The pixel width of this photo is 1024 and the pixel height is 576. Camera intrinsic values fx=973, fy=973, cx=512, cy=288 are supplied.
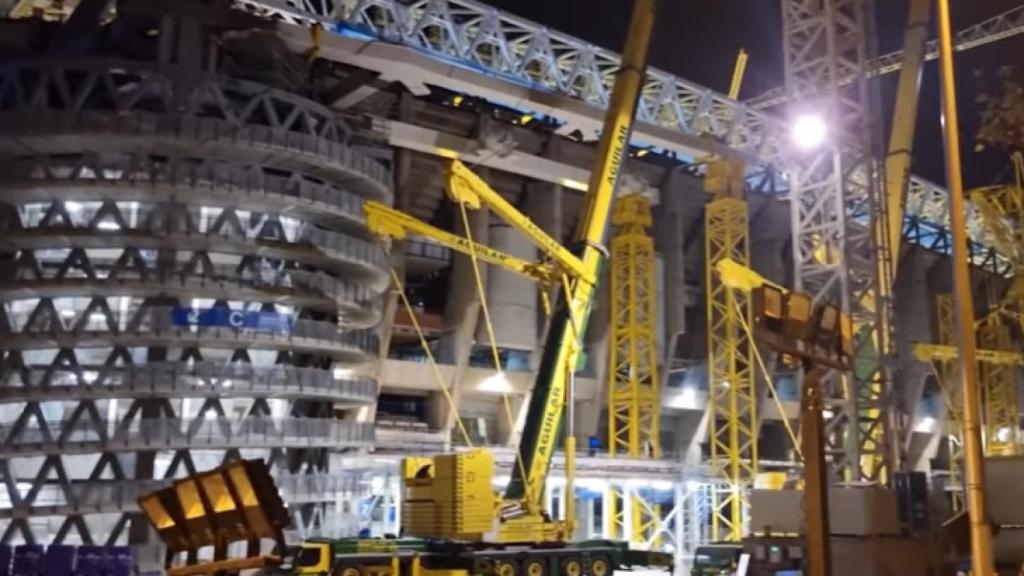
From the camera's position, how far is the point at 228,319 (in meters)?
38.7

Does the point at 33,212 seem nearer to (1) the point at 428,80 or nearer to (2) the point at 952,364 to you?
(1) the point at 428,80

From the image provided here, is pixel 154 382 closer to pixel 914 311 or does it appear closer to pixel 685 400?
A: pixel 685 400

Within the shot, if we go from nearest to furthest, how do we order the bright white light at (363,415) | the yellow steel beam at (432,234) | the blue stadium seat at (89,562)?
the blue stadium seat at (89,562)
the yellow steel beam at (432,234)
the bright white light at (363,415)

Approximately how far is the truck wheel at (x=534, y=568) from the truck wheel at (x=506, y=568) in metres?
0.29

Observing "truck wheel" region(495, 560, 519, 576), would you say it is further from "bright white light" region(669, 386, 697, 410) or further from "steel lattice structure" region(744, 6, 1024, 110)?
"steel lattice structure" region(744, 6, 1024, 110)

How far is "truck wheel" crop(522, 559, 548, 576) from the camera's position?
81.8ft

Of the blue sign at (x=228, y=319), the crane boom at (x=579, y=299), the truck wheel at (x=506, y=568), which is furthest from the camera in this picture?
the blue sign at (x=228, y=319)

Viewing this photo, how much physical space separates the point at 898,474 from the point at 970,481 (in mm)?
10566

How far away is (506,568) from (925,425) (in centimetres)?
7321

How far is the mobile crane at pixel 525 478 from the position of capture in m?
23.7

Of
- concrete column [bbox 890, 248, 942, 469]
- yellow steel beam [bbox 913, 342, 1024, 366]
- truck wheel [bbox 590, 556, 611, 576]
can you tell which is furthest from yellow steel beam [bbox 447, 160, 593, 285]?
concrete column [bbox 890, 248, 942, 469]

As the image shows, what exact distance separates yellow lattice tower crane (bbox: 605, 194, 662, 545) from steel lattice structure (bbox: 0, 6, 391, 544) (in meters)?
20.8

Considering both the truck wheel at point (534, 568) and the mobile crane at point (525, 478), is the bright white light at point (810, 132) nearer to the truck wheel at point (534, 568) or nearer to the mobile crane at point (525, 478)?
the mobile crane at point (525, 478)

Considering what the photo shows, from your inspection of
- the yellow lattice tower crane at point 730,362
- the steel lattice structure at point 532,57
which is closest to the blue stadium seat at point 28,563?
the steel lattice structure at point 532,57
